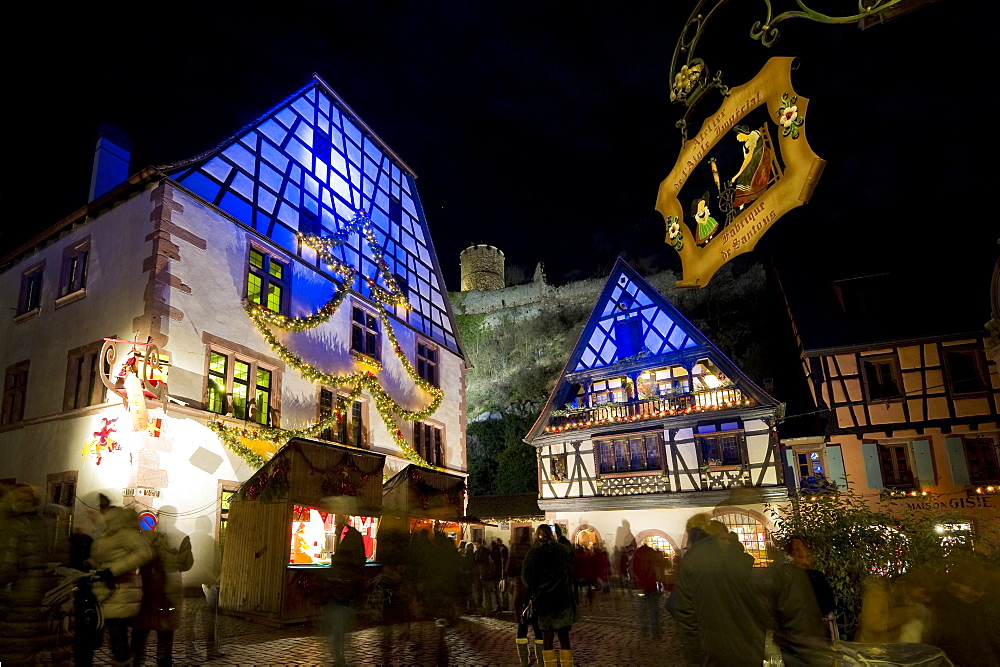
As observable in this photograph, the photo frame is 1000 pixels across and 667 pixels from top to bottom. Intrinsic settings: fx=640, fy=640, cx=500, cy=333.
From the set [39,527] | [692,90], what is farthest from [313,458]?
[692,90]

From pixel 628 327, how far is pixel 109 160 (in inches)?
682

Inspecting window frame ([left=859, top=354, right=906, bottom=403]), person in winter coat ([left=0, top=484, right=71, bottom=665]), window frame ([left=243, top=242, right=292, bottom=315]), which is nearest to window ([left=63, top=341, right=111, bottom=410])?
window frame ([left=243, top=242, right=292, bottom=315])

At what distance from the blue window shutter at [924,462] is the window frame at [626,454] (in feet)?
25.7

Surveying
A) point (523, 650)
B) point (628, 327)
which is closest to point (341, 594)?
point (523, 650)

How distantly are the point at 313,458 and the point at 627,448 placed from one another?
13315mm

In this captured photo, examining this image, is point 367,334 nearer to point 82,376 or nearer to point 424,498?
point 424,498

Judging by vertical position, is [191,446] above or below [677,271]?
below

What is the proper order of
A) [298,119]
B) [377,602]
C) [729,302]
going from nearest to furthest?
[377,602] → [298,119] → [729,302]

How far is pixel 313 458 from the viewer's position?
1275cm

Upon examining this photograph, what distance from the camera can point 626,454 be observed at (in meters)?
23.0

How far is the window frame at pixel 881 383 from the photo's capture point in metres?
21.4

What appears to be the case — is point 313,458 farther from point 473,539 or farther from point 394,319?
point 473,539

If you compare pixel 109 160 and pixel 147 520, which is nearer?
pixel 147 520

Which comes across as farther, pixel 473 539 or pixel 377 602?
pixel 473 539
